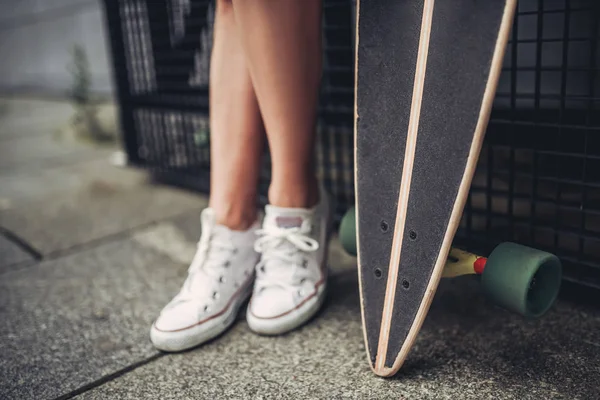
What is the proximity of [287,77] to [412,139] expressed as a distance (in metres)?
0.30

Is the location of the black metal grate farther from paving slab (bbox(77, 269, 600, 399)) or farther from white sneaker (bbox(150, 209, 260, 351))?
white sneaker (bbox(150, 209, 260, 351))

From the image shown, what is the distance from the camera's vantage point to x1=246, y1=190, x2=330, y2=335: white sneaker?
1081mm

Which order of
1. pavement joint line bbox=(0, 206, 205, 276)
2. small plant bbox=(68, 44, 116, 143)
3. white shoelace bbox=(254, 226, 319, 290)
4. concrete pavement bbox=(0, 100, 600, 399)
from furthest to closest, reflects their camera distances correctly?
small plant bbox=(68, 44, 116, 143) < pavement joint line bbox=(0, 206, 205, 276) < white shoelace bbox=(254, 226, 319, 290) < concrete pavement bbox=(0, 100, 600, 399)

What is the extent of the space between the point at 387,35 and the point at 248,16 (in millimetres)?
267

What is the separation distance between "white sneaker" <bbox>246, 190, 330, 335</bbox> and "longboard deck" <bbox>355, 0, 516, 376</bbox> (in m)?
0.18

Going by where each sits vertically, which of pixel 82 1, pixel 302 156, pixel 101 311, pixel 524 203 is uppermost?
pixel 82 1

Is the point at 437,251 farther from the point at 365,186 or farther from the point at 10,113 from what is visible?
the point at 10,113

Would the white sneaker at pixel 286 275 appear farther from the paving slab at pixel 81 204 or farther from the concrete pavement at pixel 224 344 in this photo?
the paving slab at pixel 81 204

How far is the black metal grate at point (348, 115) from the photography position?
3.97ft

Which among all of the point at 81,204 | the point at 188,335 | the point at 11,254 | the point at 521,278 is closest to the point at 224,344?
the point at 188,335

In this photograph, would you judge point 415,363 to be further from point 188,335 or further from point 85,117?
point 85,117

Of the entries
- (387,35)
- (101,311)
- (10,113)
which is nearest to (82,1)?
(10,113)

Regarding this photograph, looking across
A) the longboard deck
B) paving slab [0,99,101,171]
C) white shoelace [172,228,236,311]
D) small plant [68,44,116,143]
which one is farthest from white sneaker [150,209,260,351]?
small plant [68,44,116,143]

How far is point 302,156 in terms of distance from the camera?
1.12 m
